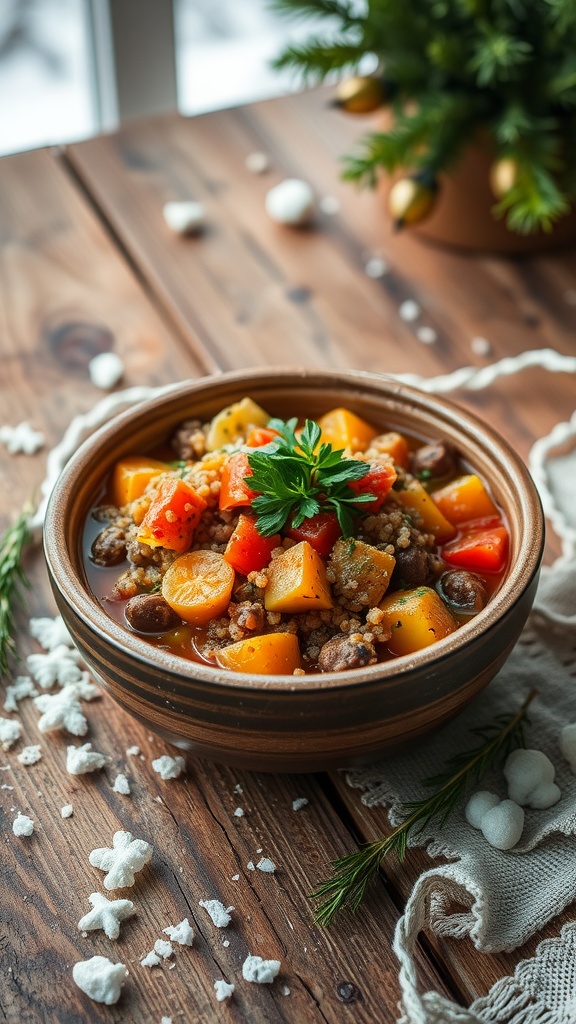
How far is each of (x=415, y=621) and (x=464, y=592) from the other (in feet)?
0.45

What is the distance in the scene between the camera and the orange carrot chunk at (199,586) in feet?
5.25

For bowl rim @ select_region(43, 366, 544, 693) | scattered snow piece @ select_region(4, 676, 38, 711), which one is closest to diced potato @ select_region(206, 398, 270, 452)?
bowl rim @ select_region(43, 366, 544, 693)

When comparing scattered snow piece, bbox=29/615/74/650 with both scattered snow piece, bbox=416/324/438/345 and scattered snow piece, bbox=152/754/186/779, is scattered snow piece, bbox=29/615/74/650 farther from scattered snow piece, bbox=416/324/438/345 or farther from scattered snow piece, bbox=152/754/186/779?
scattered snow piece, bbox=416/324/438/345

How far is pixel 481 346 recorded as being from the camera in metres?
2.49

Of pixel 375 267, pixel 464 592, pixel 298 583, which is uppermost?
pixel 298 583

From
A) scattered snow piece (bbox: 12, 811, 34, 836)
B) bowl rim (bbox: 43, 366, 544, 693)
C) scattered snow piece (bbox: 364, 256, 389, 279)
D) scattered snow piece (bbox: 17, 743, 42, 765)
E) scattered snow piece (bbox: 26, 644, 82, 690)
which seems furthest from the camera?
scattered snow piece (bbox: 364, 256, 389, 279)

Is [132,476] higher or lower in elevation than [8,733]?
higher

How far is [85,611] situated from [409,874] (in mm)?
593

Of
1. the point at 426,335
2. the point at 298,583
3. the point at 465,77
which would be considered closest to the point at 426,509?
the point at 298,583

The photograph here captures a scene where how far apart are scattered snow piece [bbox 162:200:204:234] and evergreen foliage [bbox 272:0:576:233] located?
16.7 inches

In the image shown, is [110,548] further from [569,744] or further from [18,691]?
[569,744]

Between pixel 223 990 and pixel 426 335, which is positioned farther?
pixel 426 335

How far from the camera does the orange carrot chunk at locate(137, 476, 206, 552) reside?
1.63 meters

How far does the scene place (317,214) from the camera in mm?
2859
